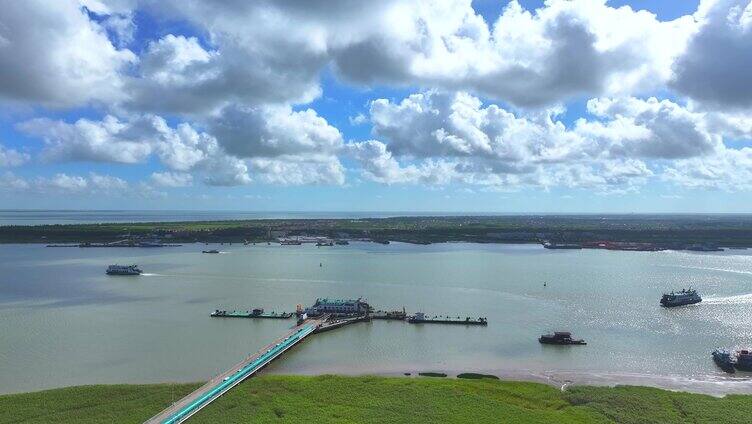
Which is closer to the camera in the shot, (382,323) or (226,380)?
(226,380)

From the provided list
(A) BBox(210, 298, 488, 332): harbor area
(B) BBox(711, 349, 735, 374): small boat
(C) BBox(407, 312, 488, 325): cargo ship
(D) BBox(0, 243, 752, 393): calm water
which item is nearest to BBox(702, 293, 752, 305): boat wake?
(D) BBox(0, 243, 752, 393): calm water

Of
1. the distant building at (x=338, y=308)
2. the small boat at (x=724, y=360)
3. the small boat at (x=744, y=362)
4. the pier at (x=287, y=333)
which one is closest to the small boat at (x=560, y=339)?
the pier at (x=287, y=333)

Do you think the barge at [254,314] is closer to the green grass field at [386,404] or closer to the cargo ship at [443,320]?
the cargo ship at [443,320]

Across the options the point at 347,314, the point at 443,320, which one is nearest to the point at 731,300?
the point at 443,320

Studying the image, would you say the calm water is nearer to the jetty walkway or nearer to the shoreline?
the shoreline

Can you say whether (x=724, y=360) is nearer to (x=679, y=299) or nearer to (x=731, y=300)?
(x=679, y=299)

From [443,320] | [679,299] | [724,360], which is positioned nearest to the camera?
[724,360]

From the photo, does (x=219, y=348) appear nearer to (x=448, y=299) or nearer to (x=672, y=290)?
(x=448, y=299)
